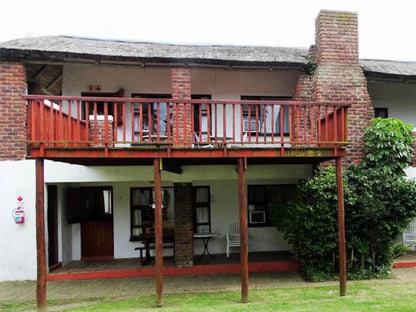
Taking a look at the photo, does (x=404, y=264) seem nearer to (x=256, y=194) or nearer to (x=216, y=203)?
(x=256, y=194)

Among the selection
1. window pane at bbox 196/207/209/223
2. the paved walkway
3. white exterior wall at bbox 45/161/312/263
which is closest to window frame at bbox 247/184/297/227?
white exterior wall at bbox 45/161/312/263

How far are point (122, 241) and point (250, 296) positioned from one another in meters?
4.83

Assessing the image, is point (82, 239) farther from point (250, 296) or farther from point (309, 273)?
point (309, 273)

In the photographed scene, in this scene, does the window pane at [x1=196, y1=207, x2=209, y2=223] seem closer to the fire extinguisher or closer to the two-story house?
the two-story house

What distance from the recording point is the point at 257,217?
10.3 metres

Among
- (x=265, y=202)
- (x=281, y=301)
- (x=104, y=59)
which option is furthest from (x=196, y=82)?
(x=281, y=301)

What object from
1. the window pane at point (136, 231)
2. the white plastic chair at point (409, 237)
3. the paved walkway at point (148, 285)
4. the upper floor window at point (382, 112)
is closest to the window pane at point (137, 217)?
the window pane at point (136, 231)

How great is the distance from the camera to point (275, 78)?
10219 millimetres

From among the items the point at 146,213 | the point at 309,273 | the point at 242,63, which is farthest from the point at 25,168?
the point at 309,273

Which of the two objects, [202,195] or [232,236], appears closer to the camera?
[232,236]

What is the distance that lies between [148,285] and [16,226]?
3560 millimetres

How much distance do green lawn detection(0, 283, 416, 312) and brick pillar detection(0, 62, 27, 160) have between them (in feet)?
11.4

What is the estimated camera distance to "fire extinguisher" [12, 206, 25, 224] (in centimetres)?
795

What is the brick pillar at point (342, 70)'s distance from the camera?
8.57 m
